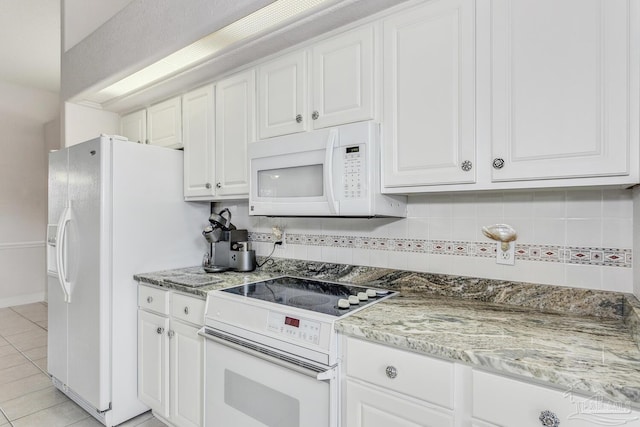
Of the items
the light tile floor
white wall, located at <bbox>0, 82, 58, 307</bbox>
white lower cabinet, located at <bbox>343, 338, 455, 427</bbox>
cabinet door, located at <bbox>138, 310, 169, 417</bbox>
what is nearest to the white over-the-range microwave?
white lower cabinet, located at <bbox>343, 338, 455, 427</bbox>

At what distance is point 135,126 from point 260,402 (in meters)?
2.35

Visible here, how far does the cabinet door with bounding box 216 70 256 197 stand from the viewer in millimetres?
2084

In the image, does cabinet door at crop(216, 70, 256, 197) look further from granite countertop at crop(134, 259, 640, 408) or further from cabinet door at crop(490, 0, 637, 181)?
cabinet door at crop(490, 0, 637, 181)

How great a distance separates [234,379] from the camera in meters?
1.62

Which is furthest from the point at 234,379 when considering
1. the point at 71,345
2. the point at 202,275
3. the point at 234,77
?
the point at 234,77

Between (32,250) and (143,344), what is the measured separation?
12.4ft

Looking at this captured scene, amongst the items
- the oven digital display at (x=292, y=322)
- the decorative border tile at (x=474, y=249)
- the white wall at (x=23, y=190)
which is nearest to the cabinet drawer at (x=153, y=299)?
the decorative border tile at (x=474, y=249)

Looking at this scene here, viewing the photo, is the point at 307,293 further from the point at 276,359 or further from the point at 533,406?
the point at 533,406

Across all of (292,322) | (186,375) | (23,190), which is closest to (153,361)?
(186,375)

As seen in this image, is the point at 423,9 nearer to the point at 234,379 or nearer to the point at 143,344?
the point at 234,379

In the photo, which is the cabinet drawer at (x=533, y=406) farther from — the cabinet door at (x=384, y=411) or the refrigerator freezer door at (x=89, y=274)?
the refrigerator freezer door at (x=89, y=274)

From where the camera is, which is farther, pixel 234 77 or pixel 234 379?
pixel 234 77

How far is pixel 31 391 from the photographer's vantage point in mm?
2498

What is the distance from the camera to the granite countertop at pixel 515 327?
90 centimetres
